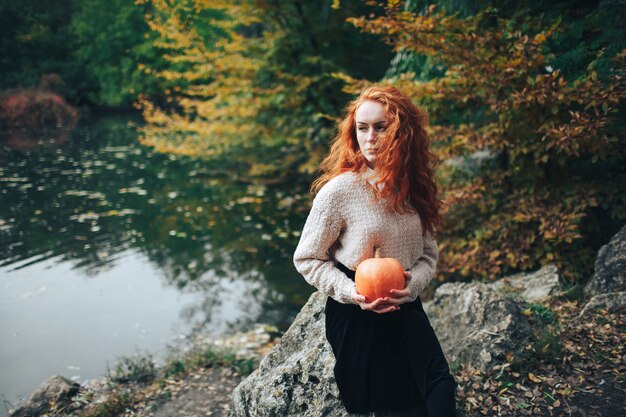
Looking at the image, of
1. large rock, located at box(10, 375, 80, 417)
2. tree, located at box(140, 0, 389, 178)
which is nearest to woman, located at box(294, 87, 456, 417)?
large rock, located at box(10, 375, 80, 417)

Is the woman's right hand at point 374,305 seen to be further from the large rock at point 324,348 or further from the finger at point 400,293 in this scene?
the large rock at point 324,348

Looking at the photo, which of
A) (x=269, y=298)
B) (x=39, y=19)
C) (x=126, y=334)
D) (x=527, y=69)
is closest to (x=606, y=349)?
(x=527, y=69)

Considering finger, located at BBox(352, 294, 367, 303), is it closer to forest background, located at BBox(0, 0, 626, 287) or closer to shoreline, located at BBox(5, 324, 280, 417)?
shoreline, located at BBox(5, 324, 280, 417)

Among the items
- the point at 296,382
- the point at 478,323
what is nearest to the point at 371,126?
the point at 296,382

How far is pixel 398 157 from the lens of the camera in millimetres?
2232

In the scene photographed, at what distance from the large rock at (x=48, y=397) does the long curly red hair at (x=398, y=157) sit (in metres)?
3.54

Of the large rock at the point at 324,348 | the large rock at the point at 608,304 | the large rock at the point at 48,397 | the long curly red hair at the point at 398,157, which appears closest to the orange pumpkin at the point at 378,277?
the long curly red hair at the point at 398,157

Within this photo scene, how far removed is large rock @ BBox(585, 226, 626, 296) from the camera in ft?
12.7

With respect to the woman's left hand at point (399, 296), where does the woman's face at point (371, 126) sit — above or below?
above

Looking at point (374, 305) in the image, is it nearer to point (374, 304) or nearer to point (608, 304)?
point (374, 304)

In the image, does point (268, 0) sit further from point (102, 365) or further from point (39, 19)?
point (39, 19)

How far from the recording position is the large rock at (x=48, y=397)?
4.23m

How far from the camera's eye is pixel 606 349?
3.20 m

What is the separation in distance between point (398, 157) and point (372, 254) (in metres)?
0.47
